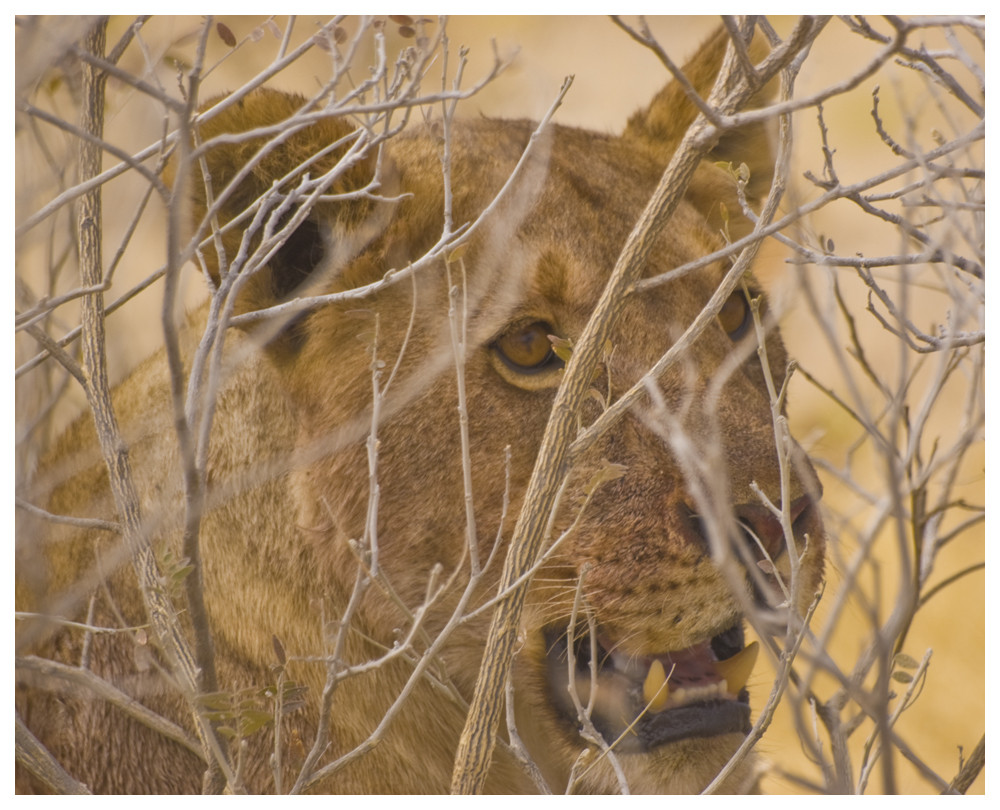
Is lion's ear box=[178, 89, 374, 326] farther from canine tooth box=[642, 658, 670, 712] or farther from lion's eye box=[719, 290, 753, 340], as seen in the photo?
canine tooth box=[642, 658, 670, 712]

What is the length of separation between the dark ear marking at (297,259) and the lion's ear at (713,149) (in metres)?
0.94

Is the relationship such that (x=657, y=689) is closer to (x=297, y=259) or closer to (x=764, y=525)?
(x=764, y=525)

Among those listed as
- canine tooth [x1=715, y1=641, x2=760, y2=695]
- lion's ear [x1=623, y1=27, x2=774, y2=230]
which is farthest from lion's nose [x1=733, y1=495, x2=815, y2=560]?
lion's ear [x1=623, y1=27, x2=774, y2=230]

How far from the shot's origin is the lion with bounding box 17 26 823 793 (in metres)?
2.27

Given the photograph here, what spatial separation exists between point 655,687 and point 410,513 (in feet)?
1.91

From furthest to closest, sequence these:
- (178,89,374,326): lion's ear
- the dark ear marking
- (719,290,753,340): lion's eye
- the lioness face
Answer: (719,290,753,340): lion's eye < the dark ear marking < the lioness face < (178,89,374,326): lion's ear

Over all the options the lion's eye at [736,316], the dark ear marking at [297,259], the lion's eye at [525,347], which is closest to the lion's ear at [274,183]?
the dark ear marking at [297,259]

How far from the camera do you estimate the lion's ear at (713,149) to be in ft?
8.98

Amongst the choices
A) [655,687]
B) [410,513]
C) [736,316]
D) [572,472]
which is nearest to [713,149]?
[736,316]

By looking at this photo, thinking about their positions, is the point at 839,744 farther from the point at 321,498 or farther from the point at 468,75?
the point at 468,75

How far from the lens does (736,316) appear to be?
2676mm

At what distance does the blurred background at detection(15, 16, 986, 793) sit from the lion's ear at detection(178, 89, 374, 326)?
0.49 ft

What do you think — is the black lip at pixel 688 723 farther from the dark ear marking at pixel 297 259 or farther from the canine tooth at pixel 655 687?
the dark ear marking at pixel 297 259
